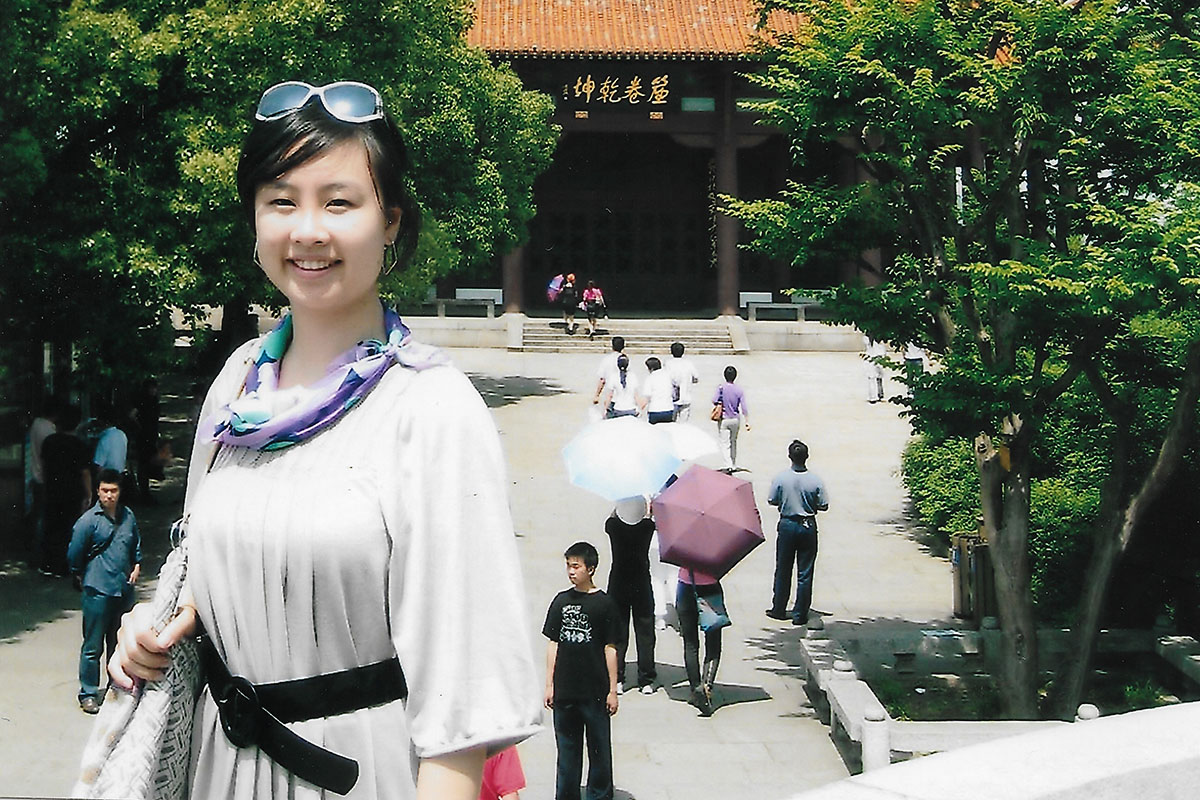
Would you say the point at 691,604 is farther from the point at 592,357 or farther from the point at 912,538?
the point at 592,357

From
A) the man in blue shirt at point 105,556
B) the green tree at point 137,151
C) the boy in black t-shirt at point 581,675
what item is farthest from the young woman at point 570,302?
the boy in black t-shirt at point 581,675

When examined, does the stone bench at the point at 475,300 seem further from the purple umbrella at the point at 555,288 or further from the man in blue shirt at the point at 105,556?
the man in blue shirt at the point at 105,556

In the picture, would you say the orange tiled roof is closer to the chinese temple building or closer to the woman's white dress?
the chinese temple building

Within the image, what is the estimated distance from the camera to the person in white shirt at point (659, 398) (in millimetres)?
16125

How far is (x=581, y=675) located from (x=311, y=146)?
5.28 metres

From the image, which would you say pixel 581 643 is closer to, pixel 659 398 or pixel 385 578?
pixel 385 578

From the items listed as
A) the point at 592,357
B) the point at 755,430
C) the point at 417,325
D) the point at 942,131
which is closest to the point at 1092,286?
the point at 942,131

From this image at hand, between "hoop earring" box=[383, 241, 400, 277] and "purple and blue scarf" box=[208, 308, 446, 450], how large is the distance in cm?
14

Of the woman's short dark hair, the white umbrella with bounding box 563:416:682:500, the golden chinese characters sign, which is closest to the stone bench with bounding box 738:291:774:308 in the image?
the golden chinese characters sign

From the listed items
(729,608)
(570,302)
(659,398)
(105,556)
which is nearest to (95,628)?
(105,556)

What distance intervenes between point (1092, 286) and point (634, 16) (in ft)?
67.6

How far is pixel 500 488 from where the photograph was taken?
6.10 ft

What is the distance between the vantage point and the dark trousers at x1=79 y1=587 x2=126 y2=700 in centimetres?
841

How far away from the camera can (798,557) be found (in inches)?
447
